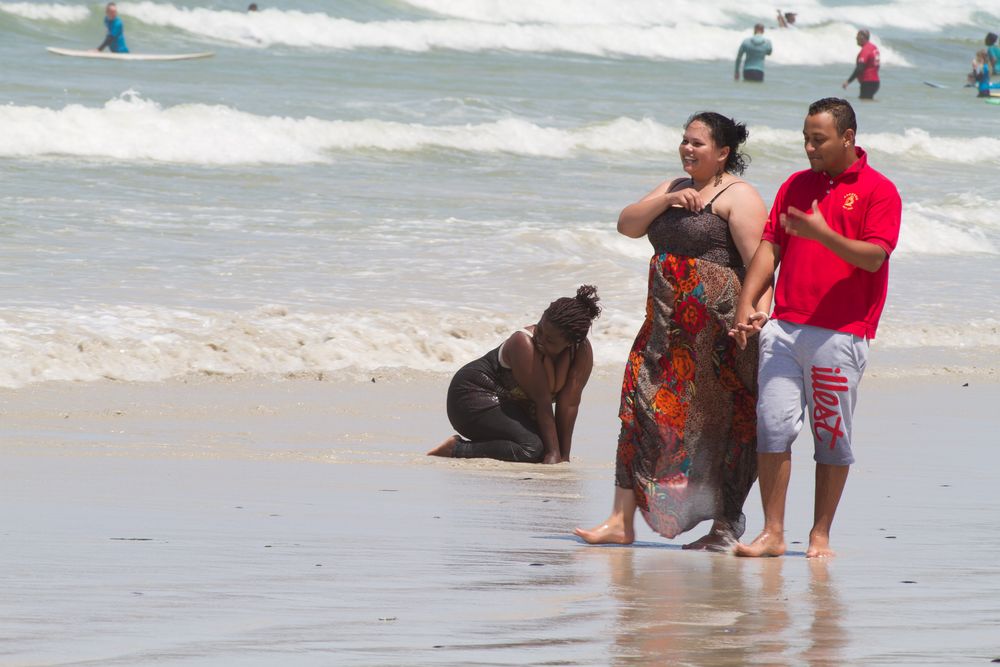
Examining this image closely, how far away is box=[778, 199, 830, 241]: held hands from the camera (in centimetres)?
446

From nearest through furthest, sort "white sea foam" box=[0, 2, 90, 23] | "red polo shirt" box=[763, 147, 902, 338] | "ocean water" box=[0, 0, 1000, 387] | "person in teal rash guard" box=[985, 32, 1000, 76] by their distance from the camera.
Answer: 1. "red polo shirt" box=[763, 147, 902, 338]
2. "ocean water" box=[0, 0, 1000, 387]
3. "white sea foam" box=[0, 2, 90, 23]
4. "person in teal rash guard" box=[985, 32, 1000, 76]

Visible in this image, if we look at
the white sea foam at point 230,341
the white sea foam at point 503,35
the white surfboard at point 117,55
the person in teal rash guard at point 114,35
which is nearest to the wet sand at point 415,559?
the white sea foam at point 230,341

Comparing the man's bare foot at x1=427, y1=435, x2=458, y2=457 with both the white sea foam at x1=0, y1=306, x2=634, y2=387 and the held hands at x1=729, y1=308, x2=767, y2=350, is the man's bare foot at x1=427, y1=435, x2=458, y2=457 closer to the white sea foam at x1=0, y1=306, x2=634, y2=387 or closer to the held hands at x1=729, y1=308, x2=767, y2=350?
the white sea foam at x1=0, y1=306, x2=634, y2=387

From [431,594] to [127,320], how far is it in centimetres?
631

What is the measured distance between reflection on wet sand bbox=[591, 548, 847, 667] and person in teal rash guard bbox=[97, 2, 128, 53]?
1175 inches

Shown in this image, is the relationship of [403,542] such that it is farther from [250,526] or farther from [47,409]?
[47,409]

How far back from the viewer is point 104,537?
4715mm

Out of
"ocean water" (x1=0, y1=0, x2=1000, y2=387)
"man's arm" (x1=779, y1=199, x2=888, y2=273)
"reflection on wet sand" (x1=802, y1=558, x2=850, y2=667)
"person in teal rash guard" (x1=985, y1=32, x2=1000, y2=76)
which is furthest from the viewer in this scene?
"person in teal rash guard" (x1=985, y1=32, x2=1000, y2=76)

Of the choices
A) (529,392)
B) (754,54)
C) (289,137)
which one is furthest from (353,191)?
(754,54)

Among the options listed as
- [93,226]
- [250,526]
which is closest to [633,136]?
[93,226]

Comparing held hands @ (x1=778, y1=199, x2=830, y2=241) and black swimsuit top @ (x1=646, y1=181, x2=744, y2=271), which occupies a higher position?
held hands @ (x1=778, y1=199, x2=830, y2=241)

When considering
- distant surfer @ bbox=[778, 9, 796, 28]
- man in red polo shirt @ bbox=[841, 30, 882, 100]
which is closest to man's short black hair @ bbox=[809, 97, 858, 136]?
man in red polo shirt @ bbox=[841, 30, 882, 100]

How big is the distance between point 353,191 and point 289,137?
13.6 feet

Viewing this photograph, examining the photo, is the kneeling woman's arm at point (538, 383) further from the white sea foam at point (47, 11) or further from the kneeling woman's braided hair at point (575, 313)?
the white sea foam at point (47, 11)
